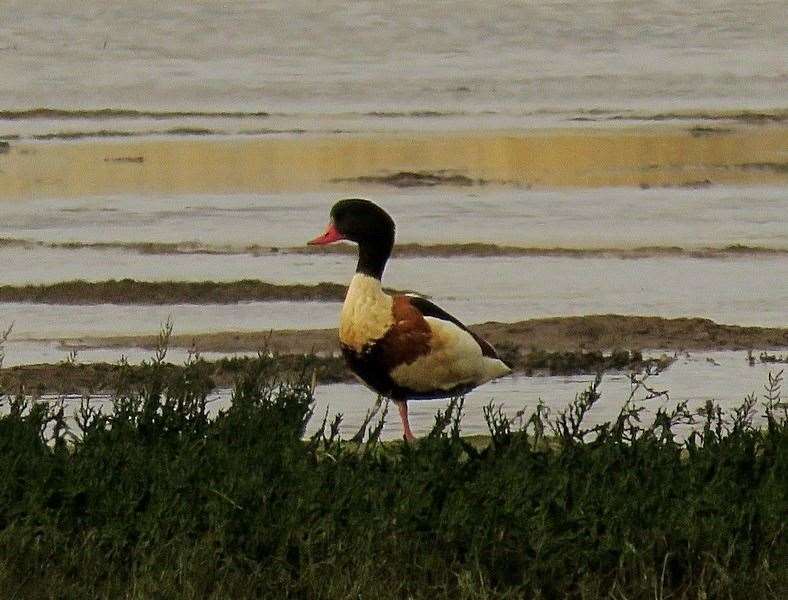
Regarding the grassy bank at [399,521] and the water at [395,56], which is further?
the water at [395,56]

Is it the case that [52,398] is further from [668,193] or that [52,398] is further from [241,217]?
[668,193]

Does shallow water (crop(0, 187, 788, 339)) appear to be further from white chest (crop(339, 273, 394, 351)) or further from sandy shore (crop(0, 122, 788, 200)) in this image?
white chest (crop(339, 273, 394, 351))

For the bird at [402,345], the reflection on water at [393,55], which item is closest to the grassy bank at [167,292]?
the bird at [402,345]

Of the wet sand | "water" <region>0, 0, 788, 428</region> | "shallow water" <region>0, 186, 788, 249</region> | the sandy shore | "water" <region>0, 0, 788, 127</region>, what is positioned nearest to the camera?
the wet sand

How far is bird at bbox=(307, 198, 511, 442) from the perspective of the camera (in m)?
9.55

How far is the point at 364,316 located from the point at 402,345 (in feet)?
0.72

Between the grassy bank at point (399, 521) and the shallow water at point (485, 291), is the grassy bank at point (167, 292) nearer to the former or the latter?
the shallow water at point (485, 291)

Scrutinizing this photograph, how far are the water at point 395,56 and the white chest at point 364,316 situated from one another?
2047cm

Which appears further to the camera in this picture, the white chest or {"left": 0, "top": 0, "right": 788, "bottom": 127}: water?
{"left": 0, "top": 0, "right": 788, "bottom": 127}: water

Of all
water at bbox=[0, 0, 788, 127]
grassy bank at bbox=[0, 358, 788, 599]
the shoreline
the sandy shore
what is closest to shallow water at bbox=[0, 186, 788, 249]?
the shoreline

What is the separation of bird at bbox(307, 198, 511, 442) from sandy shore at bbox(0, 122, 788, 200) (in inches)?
545

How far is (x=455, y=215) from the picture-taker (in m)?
21.5

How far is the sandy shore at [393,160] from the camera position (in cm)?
2444

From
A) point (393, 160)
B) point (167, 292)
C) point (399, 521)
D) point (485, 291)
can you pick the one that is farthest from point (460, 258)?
point (399, 521)
